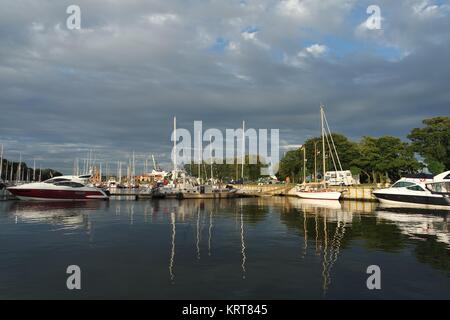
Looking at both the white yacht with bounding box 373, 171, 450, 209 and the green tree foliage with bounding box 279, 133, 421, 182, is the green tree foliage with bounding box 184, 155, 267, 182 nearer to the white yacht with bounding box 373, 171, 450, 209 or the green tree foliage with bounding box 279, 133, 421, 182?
the green tree foliage with bounding box 279, 133, 421, 182

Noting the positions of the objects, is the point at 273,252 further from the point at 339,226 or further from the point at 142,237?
the point at 339,226

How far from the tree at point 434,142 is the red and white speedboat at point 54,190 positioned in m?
80.7

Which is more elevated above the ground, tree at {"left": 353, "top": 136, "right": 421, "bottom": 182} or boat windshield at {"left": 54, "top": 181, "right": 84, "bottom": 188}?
tree at {"left": 353, "top": 136, "right": 421, "bottom": 182}

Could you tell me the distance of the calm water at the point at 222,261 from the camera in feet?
40.7

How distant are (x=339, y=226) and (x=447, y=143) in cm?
8096

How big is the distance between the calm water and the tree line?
67726mm

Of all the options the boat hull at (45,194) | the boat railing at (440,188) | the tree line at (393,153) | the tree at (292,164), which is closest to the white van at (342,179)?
the tree line at (393,153)

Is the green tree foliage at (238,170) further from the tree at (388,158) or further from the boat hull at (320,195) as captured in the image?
the boat hull at (320,195)

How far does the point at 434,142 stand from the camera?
94.1 m

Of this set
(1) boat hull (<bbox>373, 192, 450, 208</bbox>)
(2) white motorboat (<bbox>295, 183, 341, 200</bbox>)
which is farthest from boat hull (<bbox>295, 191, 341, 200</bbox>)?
(1) boat hull (<bbox>373, 192, 450, 208</bbox>)

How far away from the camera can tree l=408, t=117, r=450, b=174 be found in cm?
9150

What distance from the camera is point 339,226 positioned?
30250 millimetres

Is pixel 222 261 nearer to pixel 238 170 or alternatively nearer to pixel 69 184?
pixel 69 184
